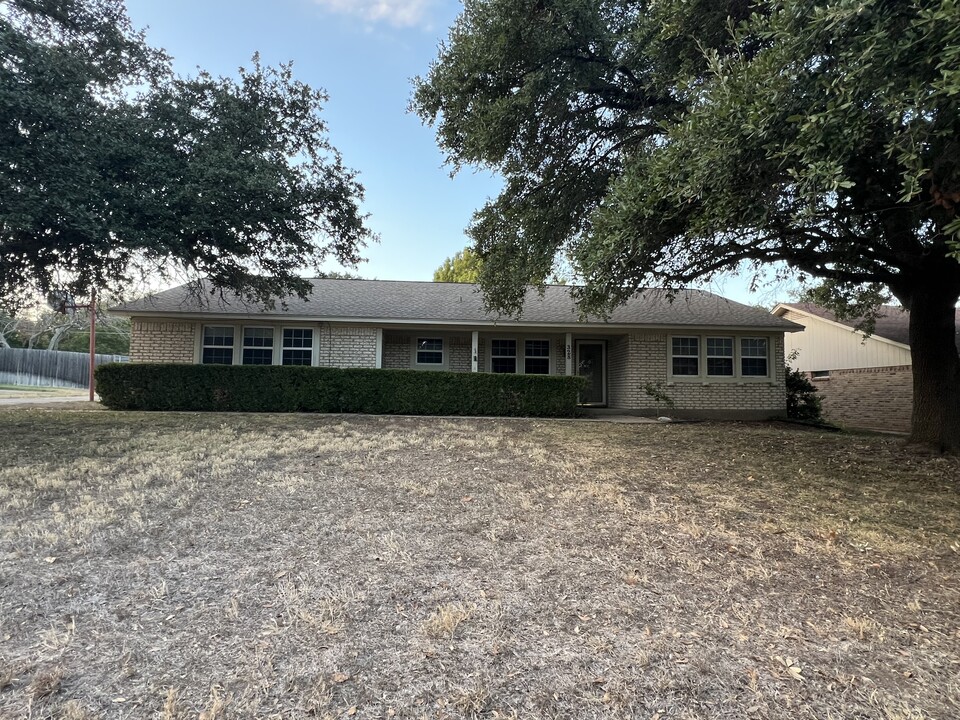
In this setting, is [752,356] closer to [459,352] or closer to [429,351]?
[459,352]

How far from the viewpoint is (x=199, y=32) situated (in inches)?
392

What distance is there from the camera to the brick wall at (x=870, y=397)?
1478cm

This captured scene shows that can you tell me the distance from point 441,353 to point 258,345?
503 cm

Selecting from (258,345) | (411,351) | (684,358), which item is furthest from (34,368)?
(684,358)

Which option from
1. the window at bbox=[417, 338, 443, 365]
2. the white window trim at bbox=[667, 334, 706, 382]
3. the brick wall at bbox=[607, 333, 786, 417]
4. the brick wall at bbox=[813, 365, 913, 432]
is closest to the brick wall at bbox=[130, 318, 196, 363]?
the window at bbox=[417, 338, 443, 365]

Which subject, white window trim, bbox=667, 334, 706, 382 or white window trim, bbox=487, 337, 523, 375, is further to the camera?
white window trim, bbox=487, 337, 523, 375

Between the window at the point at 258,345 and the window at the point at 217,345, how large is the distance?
1.33 ft

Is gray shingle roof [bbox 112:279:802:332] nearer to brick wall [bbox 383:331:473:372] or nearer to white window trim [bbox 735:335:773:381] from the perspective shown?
white window trim [bbox 735:335:773:381]

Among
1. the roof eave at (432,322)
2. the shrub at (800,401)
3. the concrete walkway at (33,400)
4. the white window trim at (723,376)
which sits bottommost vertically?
the concrete walkway at (33,400)

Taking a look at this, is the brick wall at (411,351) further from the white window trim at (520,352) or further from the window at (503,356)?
the window at (503,356)

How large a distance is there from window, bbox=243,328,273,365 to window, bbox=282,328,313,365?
0.40m

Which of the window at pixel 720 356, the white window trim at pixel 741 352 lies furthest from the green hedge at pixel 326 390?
the white window trim at pixel 741 352

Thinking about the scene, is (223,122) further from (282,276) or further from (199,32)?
(282,276)

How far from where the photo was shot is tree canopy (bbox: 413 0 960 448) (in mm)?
3652
